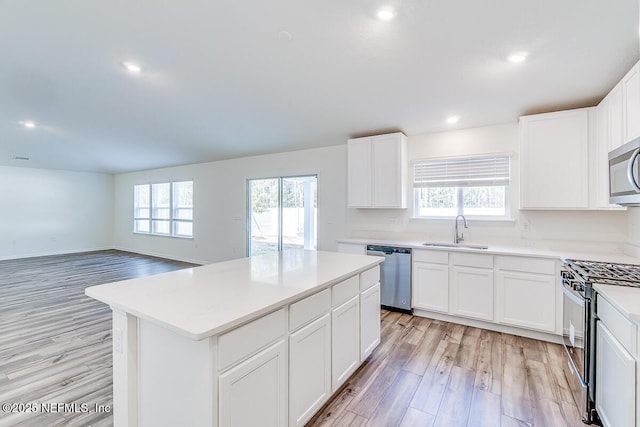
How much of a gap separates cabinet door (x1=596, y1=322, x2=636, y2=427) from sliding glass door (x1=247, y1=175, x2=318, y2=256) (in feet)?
13.1

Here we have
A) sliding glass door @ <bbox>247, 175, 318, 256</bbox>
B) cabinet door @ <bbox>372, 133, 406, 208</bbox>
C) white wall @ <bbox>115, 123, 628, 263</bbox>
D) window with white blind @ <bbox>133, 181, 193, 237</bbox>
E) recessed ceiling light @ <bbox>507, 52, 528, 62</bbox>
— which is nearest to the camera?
recessed ceiling light @ <bbox>507, 52, 528, 62</bbox>

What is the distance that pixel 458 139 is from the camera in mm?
3900

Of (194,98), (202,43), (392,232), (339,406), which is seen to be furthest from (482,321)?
(194,98)

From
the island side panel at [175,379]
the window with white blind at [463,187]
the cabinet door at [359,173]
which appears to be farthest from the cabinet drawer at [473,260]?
the island side panel at [175,379]

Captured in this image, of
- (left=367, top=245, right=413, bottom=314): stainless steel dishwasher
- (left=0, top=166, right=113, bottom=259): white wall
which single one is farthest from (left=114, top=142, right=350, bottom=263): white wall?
(left=367, top=245, right=413, bottom=314): stainless steel dishwasher

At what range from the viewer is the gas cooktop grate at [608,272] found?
1.80 m

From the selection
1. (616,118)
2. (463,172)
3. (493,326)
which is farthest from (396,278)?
(616,118)

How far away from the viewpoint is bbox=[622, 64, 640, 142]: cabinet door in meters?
2.13

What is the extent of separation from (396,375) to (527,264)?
183 cm

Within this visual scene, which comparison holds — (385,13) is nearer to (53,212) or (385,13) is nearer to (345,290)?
(345,290)

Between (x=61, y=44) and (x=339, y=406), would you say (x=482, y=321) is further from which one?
(x=61, y=44)

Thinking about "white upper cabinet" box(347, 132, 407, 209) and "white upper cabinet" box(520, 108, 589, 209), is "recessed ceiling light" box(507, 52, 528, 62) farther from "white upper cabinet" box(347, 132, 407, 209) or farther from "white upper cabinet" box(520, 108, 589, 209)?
"white upper cabinet" box(347, 132, 407, 209)

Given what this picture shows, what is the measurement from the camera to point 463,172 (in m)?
3.89

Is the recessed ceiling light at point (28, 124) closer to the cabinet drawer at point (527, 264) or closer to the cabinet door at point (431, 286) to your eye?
the cabinet door at point (431, 286)
